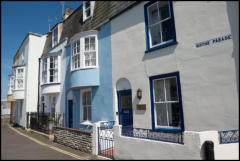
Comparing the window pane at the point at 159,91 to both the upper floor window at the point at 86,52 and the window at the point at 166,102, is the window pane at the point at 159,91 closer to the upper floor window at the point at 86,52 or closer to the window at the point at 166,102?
the window at the point at 166,102

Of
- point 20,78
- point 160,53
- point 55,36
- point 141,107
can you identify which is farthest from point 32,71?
point 160,53

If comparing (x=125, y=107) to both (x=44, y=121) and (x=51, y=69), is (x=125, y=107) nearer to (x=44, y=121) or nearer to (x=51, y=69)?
(x=44, y=121)

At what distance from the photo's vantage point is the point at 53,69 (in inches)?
573

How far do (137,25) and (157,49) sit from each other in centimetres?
185

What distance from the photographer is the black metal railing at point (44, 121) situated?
13.0 m

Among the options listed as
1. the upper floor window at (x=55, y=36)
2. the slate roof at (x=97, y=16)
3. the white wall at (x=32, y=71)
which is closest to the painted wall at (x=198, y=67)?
the slate roof at (x=97, y=16)

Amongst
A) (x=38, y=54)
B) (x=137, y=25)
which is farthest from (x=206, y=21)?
(x=38, y=54)

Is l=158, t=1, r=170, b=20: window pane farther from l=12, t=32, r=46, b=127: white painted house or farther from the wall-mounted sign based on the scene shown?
l=12, t=32, r=46, b=127: white painted house

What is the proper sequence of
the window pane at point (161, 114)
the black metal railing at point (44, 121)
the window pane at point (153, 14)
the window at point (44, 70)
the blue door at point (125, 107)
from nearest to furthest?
1. the window pane at point (161, 114)
2. the window pane at point (153, 14)
3. the blue door at point (125, 107)
4. the black metal railing at point (44, 121)
5. the window at point (44, 70)

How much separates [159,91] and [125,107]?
2164mm

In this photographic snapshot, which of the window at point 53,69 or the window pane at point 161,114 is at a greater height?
the window at point 53,69

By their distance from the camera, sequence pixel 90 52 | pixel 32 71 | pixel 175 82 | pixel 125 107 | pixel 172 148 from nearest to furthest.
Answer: pixel 172 148
pixel 175 82
pixel 125 107
pixel 90 52
pixel 32 71

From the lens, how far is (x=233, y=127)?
5309 mm

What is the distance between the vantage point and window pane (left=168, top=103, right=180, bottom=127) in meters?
6.80
